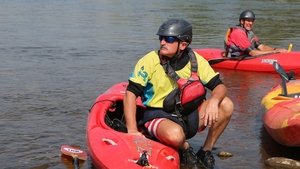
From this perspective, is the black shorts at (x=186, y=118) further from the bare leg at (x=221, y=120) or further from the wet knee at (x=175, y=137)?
the wet knee at (x=175, y=137)

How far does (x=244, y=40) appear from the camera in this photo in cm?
Result: 1049

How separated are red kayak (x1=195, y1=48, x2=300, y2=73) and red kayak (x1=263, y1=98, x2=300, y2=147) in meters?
4.87

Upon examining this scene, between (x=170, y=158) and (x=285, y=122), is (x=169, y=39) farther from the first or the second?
(x=285, y=122)

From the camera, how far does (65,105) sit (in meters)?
7.45

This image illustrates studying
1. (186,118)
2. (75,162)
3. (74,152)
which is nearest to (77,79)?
(74,152)

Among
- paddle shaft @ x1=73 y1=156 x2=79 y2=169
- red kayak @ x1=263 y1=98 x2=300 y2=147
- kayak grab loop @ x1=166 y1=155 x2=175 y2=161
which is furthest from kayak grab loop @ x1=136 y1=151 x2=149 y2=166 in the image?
red kayak @ x1=263 y1=98 x2=300 y2=147

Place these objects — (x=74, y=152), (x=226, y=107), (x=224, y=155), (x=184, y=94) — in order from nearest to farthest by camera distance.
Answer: (x=184, y=94) < (x=226, y=107) < (x=74, y=152) < (x=224, y=155)

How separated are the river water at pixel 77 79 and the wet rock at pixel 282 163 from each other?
0.14 meters

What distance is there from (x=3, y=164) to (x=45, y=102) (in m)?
2.56

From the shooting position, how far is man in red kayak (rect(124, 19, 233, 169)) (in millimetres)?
4539

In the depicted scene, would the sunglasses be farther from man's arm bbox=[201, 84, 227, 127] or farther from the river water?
the river water

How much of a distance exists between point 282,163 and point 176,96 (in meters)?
1.26

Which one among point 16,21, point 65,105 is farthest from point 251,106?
point 16,21

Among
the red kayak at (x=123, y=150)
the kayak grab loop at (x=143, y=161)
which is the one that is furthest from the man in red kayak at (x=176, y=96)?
the kayak grab loop at (x=143, y=161)
